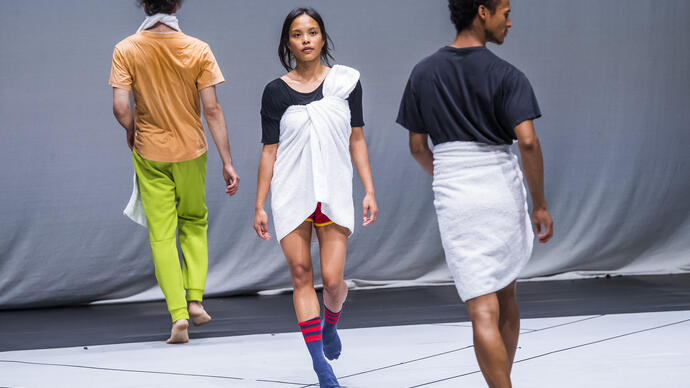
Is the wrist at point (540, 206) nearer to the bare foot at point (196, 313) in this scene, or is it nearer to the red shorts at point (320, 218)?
the red shorts at point (320, 218)

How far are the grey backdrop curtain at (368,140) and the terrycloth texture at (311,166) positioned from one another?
2.91 meters

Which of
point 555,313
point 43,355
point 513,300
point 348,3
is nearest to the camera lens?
point 513,300

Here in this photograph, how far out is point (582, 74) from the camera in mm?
6344

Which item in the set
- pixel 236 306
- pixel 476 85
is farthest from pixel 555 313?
pixel 476 85

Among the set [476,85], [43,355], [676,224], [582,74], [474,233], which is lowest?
[676,224]

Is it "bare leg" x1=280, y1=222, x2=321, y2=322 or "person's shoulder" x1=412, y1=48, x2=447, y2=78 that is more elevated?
"person's shoulder" x1=412, y1=48, x2=447, y2=78

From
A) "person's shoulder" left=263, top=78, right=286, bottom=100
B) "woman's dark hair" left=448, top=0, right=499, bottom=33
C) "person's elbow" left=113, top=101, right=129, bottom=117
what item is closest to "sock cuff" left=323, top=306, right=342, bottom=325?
"person's shoulder" left=263, top=78, right=286, bottom=100

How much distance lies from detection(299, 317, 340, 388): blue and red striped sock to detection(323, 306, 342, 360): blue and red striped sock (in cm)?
29

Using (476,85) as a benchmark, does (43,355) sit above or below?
below

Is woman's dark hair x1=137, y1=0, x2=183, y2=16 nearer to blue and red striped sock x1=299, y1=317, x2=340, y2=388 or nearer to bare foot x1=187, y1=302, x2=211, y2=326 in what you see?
bare foot x1=187, y1=302, x2=211, y2=326

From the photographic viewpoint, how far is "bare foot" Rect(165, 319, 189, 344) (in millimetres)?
3959

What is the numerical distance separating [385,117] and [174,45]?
2.30 m

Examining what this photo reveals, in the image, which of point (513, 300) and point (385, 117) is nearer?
point (513, 300)

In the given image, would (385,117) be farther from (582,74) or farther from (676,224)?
(676,224)
